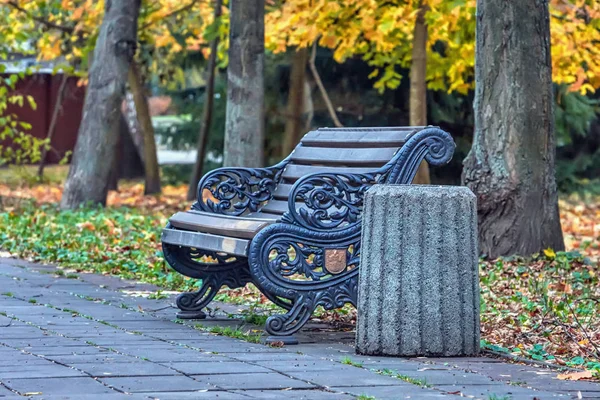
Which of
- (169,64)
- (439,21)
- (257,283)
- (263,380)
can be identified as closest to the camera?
(263,380)

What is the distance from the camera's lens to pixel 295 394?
4.47m

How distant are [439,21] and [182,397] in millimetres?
11663

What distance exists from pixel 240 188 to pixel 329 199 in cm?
124

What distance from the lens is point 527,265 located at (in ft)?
32.2

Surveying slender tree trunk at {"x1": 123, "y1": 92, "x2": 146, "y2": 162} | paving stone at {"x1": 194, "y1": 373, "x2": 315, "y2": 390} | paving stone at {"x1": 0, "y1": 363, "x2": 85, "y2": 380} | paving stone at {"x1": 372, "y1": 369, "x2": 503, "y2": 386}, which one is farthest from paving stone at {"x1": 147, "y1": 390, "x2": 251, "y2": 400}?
slender tree trunk at {"x1": 123, "y1": 92, "x2": 146, "y2": 162}

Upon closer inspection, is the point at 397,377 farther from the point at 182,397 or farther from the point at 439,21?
the point at 439,21

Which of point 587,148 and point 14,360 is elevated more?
point 587,148

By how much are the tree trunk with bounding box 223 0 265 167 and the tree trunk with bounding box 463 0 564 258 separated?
3.85m

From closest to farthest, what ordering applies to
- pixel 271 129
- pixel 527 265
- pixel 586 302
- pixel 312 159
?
pixel 312 159 → pixel 586 302 → pixel 527 265 → pixel 271 129

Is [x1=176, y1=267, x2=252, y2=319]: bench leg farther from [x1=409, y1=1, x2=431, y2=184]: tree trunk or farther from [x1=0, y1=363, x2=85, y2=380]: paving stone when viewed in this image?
[x1=409, y1=1, x2=431, y2=184]: tree trunk

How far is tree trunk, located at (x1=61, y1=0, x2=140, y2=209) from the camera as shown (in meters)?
16.3

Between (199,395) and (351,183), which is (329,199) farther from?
(199,395)

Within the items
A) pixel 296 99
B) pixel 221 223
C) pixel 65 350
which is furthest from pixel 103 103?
pixel 65 350

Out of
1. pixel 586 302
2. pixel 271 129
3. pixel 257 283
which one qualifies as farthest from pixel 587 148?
pixel 257 283
